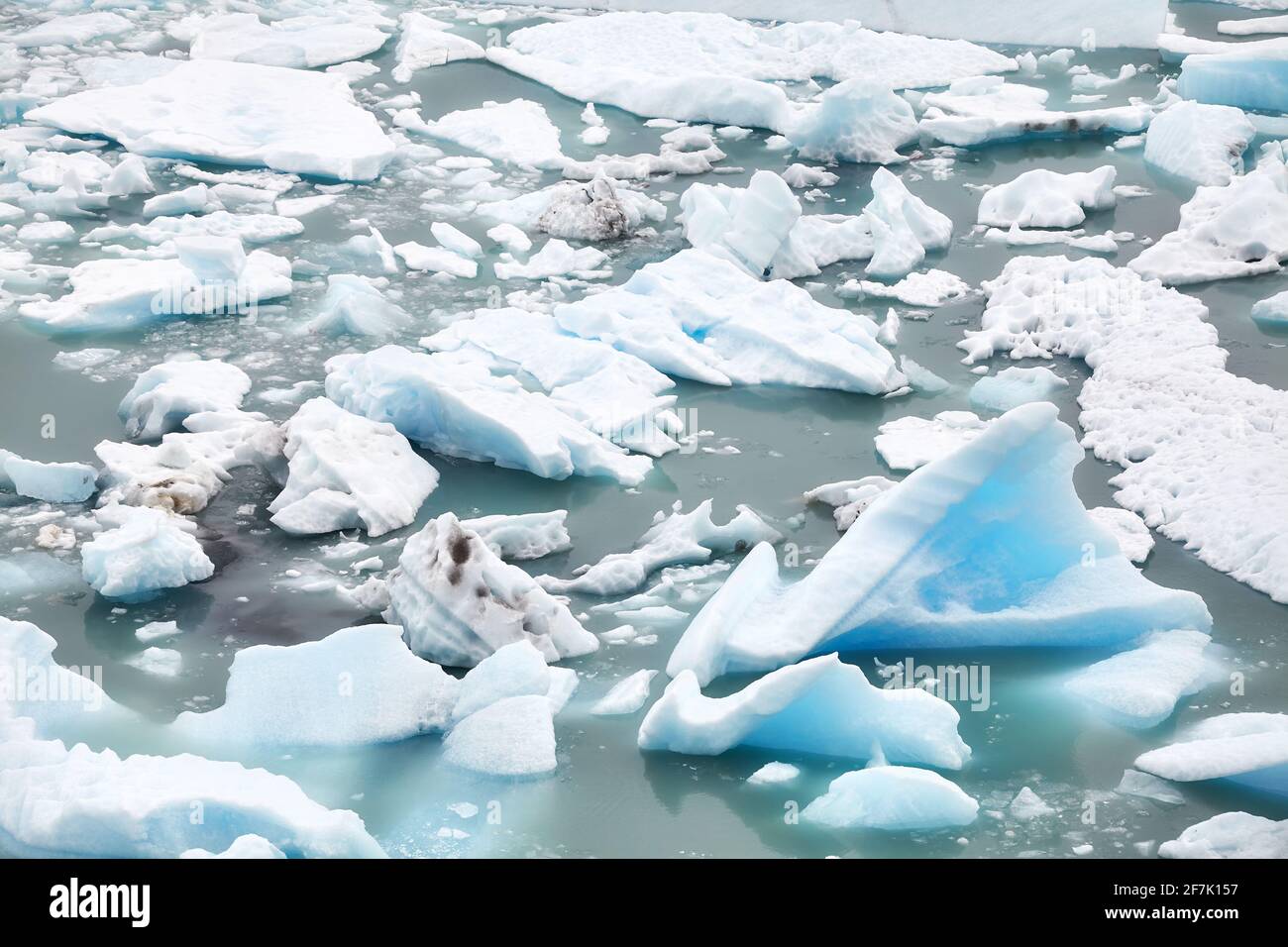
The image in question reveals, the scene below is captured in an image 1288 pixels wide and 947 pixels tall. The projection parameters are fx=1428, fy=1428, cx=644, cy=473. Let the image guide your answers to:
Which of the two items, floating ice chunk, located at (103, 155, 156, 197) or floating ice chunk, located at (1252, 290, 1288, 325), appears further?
floating ice chunk, located at (103, 155, 156, 197)

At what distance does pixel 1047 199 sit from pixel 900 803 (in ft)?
16.7

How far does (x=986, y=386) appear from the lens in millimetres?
5633

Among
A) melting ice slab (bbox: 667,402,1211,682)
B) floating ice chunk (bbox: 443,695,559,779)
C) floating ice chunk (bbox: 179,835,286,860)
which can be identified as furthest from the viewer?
melting ice slab (bbox: 667,402,1211,682)

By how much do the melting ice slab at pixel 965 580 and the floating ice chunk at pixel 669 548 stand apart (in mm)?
409

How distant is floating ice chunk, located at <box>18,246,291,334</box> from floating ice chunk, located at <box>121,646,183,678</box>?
8.60 ft

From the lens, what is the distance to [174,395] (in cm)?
528

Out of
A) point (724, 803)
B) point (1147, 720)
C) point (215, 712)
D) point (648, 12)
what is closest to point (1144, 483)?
point (1147, 720)

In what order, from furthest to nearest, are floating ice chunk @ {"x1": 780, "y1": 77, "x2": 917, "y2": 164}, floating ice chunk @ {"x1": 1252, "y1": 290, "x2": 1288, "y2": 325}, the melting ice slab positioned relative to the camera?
floating ice chunk @ {"x1": 780, "y1": 77, "x2": 917, "y2": 164} → floating ice chunk @ {"x1": 1252, "y1": 290, "x2": 1288, "y2": 325} → the melting ice slab

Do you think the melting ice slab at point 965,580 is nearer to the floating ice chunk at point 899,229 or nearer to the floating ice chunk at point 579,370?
the floating ice chunk at point 579,370

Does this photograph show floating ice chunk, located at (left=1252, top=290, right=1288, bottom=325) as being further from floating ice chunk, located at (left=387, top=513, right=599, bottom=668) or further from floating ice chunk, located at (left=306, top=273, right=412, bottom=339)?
floating ice chunk, located at (left=387, top=513, right=599, bottom=668)

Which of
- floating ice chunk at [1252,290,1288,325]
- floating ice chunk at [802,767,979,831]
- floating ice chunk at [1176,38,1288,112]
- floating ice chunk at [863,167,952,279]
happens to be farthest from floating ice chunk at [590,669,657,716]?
floating ice chunk at [1176,38,1288,112]

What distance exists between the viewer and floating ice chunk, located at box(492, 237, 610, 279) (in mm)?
6727

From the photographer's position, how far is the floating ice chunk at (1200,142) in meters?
8.22

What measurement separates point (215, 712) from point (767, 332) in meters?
3.03
